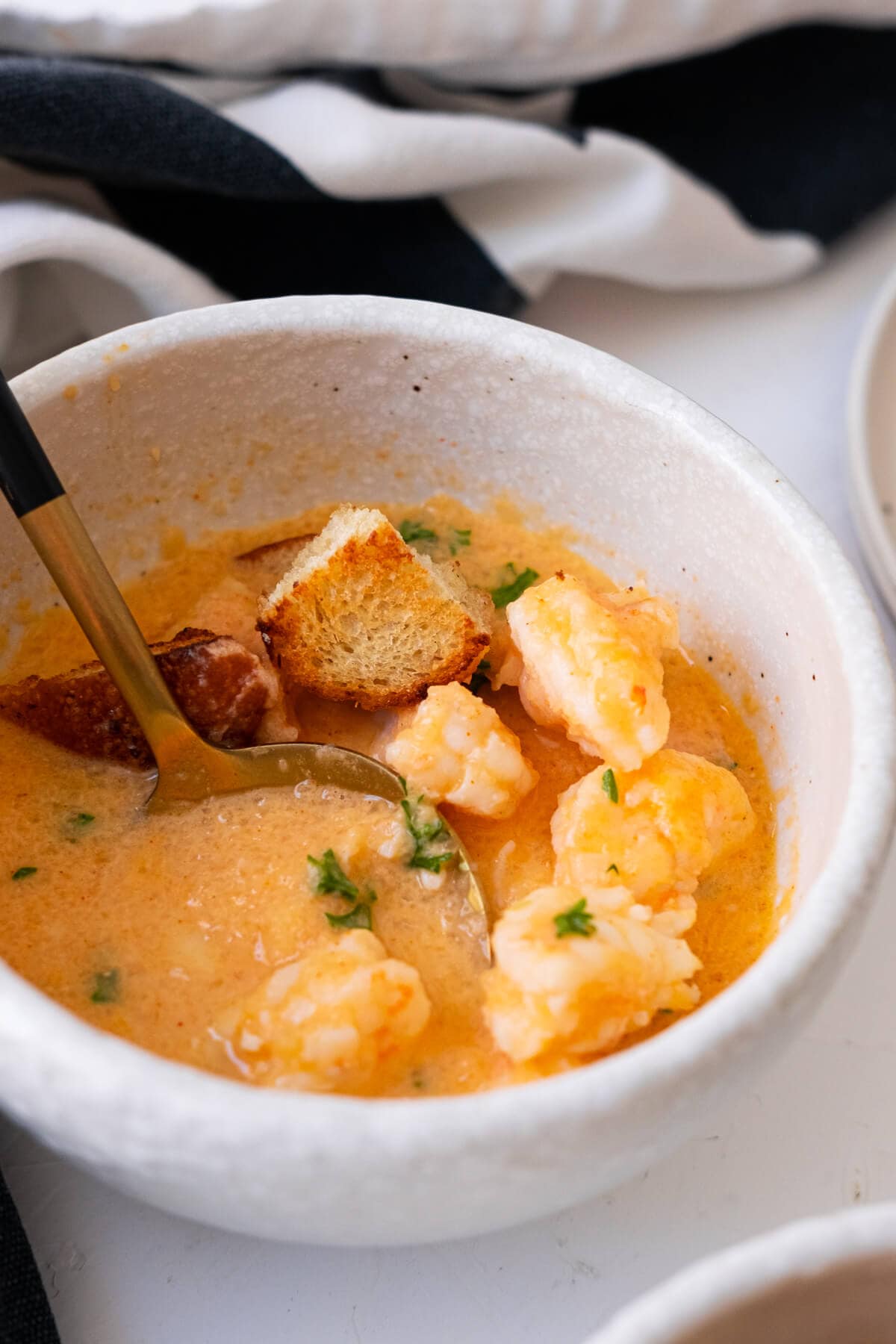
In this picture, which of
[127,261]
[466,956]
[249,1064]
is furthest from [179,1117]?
[127,261]

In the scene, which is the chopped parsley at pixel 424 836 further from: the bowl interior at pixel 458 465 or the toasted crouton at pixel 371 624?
the bowl interior at pixel 458 465

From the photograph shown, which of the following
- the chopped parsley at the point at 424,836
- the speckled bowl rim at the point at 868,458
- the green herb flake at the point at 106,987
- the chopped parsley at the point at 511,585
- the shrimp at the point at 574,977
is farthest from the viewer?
the speckled bowl rim at the point at 868,458

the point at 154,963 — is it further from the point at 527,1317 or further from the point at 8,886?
the point at 527,1317

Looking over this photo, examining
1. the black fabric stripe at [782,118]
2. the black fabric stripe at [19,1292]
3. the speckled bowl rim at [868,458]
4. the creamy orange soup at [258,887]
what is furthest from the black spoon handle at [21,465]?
the black fabric stripe at [782,118]

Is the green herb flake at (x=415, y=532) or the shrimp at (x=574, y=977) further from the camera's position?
the green herb flake at (x=415, y=532)

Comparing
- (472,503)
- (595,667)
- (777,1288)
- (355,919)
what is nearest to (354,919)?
(355,919)

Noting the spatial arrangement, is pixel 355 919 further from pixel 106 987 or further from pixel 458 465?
pixel 458 465

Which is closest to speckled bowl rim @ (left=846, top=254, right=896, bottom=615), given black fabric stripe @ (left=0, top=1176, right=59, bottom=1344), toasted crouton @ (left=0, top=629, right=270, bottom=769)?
toasted crouton @ (left=0, top=629, right=270, bottom=769)
